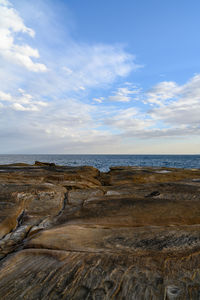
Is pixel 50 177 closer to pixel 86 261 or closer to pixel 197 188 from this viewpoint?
pixel 197 188

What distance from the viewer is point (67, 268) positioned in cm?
259

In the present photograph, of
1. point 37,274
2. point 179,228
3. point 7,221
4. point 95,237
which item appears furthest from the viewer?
point 7,221

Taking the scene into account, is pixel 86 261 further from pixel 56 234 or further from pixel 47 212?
pixel 47 212

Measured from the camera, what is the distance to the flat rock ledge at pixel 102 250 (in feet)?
7.18

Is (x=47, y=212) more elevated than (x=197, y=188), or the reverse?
(x=197, y=188)

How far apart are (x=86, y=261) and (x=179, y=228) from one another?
2.04m

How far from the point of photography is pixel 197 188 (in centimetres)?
686

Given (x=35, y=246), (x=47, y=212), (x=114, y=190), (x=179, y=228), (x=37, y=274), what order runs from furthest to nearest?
(x=114, y=190)
(x=47, y=212)
(x=179, y=228)
(x=35, y=246)
(x=37, y=274)

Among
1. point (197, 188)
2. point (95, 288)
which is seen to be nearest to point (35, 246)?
point (95, 288)

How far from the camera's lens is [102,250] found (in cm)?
300

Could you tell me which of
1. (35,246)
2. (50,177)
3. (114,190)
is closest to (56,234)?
(35,246)

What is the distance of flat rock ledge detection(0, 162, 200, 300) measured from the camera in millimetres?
2189

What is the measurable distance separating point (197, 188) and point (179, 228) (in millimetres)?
3658

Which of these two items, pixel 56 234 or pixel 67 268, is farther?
pixel 56 234
